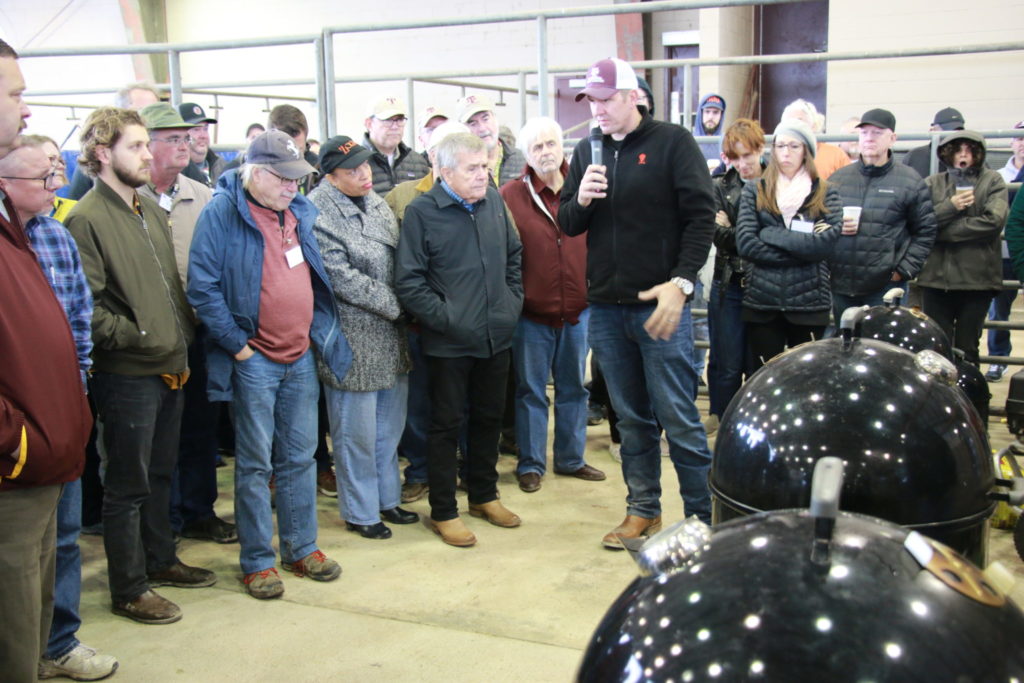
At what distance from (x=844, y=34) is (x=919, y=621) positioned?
398 inches

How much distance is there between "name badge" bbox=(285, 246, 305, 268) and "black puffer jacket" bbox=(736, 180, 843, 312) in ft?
7.63

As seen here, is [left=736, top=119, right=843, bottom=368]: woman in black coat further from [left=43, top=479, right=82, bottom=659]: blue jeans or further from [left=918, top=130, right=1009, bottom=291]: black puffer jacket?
[left=43, top=479, right=82, bottom=659]: blue jeans

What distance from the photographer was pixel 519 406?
5125 mm

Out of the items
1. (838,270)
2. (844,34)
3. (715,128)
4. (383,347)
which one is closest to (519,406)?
(383,347)

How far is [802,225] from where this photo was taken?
15.5 feet

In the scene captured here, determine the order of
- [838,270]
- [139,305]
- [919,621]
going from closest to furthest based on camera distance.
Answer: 1. [919,621]
2. [139,305]
3. [838,270]

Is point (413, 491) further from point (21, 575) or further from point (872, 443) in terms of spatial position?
point (872, 443)

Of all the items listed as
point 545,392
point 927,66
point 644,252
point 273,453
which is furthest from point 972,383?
point 927,66

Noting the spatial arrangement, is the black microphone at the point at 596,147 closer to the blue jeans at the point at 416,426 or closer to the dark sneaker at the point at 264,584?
the blue jeans at the point at 416,426

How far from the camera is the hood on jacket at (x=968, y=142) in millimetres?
5750

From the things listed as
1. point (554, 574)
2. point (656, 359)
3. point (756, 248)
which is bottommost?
point (554, 574)

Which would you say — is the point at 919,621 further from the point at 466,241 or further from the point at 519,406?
the point at 519,406

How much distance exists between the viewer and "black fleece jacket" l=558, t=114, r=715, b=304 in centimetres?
372

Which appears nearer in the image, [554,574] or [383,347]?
[554,574]
